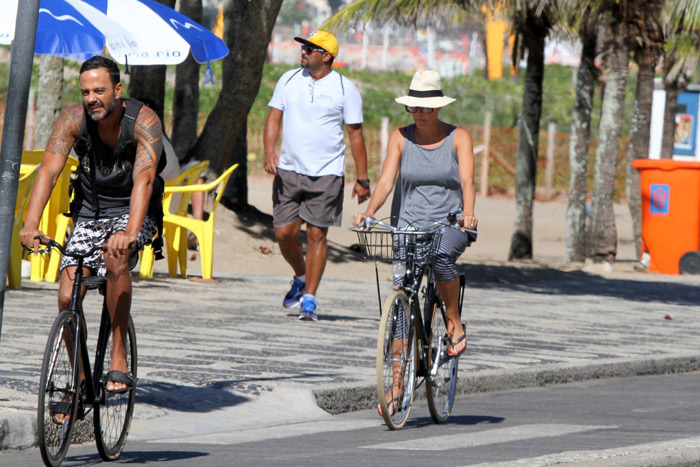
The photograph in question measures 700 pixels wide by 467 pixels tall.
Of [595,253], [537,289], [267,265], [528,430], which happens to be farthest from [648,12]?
[528,430]

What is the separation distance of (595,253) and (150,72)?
9.06 meters

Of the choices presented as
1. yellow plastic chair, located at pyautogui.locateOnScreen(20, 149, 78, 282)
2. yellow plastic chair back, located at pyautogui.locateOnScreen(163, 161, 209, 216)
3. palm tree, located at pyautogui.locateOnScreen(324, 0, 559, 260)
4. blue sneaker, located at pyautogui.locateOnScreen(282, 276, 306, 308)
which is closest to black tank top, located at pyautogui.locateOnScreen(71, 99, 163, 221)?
blue sneaker, located at pyautogui.locateOnScreen(282, 276, 306, 308)

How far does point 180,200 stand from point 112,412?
27.4 ft

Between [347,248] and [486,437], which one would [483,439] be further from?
[347,248]

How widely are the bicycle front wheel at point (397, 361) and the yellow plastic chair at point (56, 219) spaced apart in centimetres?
591

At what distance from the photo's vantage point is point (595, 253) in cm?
2202

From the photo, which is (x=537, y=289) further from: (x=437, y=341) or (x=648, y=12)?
(x=437, y=341)

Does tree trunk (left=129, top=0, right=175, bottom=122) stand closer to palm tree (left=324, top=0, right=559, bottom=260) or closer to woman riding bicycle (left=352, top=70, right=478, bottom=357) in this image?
palm tree (left=324, top=0, right=559, bottom=260)

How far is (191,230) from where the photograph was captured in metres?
13.6

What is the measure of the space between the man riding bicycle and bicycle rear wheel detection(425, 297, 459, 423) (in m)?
1.95

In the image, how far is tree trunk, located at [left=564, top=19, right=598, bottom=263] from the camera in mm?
23062

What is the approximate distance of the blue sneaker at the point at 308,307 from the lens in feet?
36.1

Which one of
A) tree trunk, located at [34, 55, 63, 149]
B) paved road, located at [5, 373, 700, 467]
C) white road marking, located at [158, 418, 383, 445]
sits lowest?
white road marking, located at [158, 418, 383, 445]

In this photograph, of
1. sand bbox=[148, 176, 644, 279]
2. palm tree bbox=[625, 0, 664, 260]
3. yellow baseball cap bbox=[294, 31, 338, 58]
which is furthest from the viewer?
palm tree bbox=[625, 0, 664, 260]
